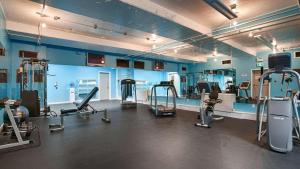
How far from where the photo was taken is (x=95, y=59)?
9805 millimetres

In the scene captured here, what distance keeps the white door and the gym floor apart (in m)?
8.07

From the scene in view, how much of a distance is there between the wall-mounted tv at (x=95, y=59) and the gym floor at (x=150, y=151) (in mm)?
5891

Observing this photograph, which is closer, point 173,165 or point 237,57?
point 173,165

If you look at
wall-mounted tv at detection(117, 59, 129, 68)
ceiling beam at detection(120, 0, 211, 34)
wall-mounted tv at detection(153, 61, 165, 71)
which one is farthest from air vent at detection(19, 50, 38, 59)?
wall-mounted tv at detection(153, 61, 165, 71)

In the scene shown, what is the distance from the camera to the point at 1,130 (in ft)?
13.7

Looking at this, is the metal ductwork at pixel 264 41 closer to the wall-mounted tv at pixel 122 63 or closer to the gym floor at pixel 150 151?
the gym floor at pixel 150 151

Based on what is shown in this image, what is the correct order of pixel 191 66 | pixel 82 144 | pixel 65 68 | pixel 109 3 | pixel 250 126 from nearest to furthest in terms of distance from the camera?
pixel 82 144 < pixel 109 3 < pixel 250 126 < pixel 191 66 < pixel 65 68

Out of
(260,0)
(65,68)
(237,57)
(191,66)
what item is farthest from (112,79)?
(260,0)

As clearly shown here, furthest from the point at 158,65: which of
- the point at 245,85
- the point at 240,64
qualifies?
the point at 245,85

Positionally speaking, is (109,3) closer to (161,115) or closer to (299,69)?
(161,115)

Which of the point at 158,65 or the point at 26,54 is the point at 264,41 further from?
the point at 26,54

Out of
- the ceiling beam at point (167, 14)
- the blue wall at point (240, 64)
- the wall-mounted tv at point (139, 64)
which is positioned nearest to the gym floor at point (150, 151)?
the ceiling beam at point (167, 14)

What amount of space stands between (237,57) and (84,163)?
7848mm

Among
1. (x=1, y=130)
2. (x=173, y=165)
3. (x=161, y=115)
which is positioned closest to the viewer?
(x=173, y=165)
